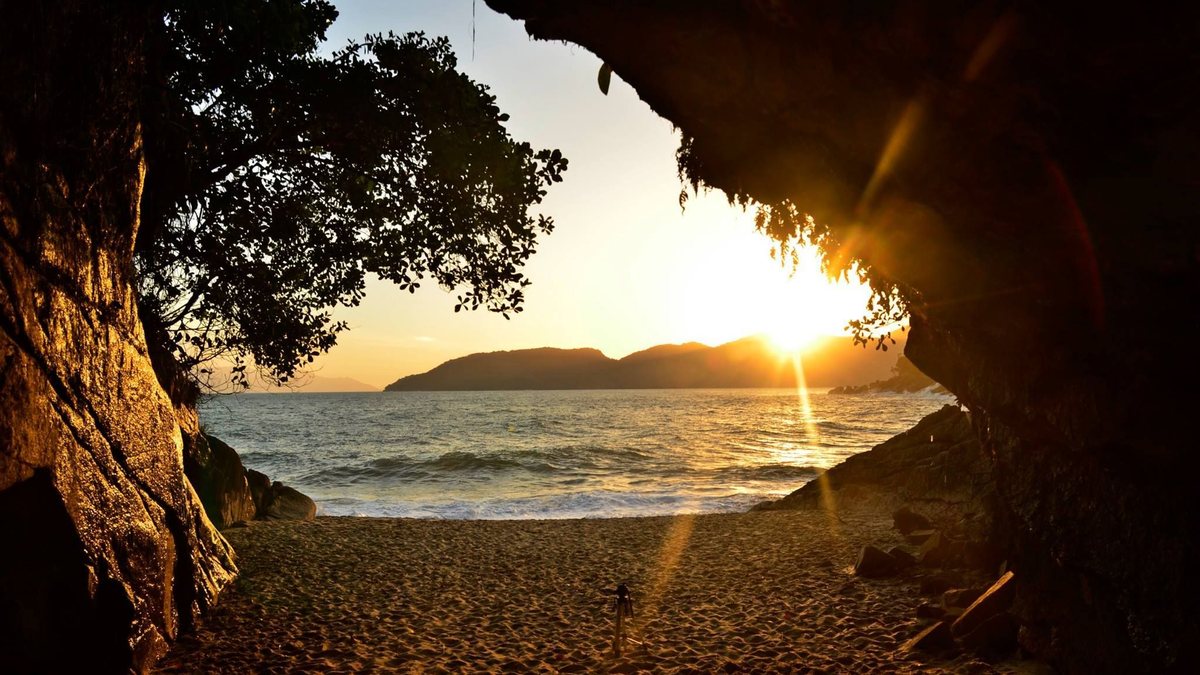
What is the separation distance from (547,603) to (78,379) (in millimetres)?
7369

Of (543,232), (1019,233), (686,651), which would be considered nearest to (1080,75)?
(1019,233)

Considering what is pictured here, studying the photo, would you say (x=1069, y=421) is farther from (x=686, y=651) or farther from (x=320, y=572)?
(x=320, y=572)

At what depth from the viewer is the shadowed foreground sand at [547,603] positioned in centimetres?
785

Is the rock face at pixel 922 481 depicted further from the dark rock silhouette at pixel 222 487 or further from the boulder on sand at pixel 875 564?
the dark rock silhouette at pixel 222 487

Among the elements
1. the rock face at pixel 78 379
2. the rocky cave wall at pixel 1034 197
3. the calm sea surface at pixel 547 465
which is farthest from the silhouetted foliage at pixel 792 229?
the calm sea surface at pixel 547 465

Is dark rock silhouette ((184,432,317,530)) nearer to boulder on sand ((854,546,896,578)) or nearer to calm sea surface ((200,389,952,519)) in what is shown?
calm sea surface ((200,389,952,519))

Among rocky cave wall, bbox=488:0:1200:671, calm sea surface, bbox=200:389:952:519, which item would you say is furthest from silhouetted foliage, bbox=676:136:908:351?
calm sea surface, bbox=200:389:952:519

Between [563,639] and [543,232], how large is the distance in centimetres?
677

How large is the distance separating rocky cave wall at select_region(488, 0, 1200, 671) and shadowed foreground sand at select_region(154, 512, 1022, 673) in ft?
7.04

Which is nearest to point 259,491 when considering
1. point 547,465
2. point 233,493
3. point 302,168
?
point 233,493

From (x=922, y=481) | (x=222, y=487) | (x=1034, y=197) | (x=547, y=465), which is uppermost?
(x=1034, y=197)

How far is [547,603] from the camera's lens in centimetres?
1074

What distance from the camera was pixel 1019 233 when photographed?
598 centimetres

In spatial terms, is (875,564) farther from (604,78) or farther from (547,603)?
(604,78)
